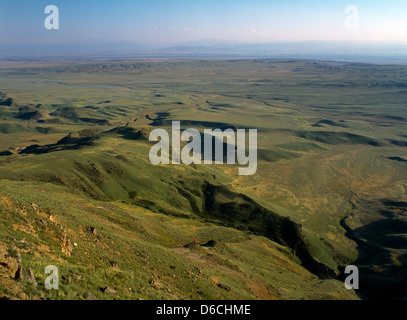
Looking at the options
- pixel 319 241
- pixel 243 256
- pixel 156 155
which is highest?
pixel 156 155

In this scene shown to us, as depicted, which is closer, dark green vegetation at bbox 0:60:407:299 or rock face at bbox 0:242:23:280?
rock face at bbox 0:242:23:280

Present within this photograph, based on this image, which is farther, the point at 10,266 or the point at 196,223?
the point at 196,223

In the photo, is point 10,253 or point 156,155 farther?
point 156,155

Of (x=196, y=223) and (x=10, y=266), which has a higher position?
(x=10, y=266)

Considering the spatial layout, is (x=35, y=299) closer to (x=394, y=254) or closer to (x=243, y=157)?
(x=394, y=254)

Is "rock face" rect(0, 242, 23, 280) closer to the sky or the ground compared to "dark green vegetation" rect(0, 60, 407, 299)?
Answer: closer to the sky

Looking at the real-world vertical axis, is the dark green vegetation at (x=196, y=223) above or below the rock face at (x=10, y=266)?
below

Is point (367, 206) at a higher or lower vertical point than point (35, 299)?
lower

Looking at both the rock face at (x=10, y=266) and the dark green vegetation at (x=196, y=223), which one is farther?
the dark green vegetation at (x=196, y=223)
